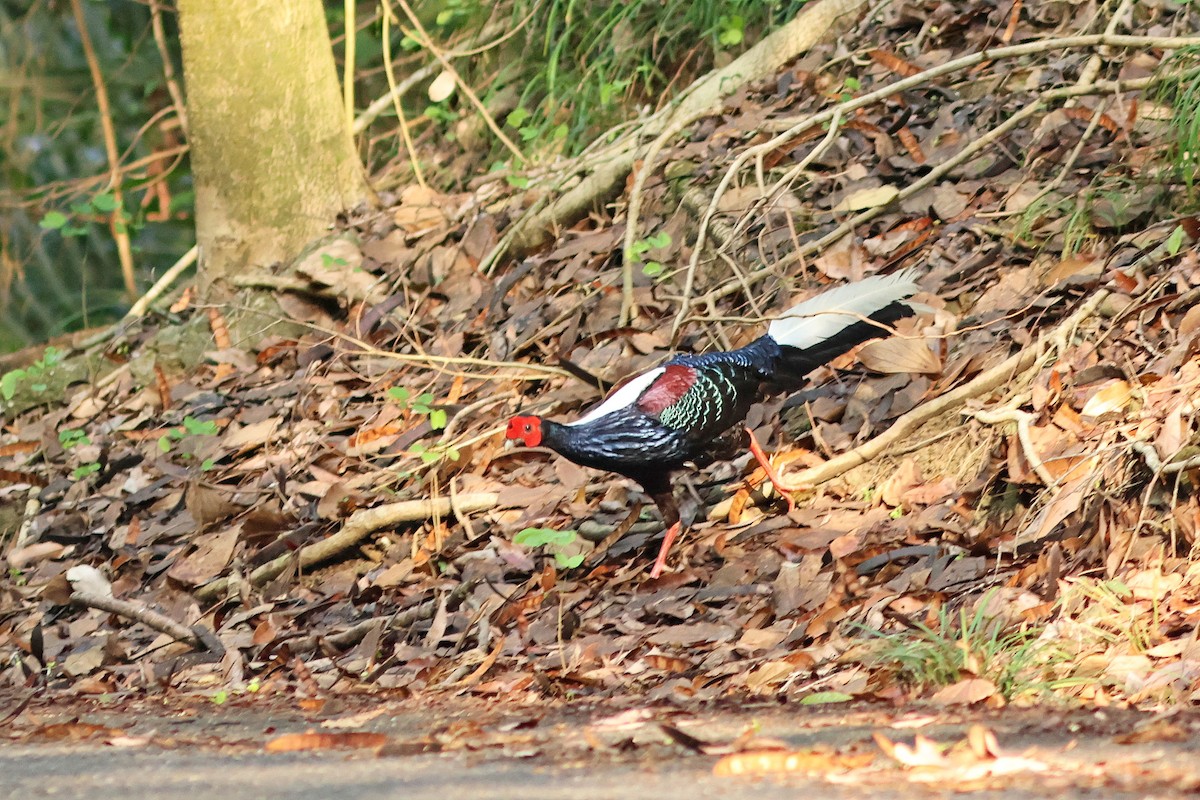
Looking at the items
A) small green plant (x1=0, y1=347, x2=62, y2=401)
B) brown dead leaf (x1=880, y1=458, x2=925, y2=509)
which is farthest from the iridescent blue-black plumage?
small green plant (x1=0, y1=347, x2=62, y2=401)

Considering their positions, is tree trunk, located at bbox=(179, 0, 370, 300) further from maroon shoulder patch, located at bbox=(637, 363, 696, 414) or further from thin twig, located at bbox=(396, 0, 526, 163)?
maroon shoulder patch, located at bbox=(637, 363, 696, 414)

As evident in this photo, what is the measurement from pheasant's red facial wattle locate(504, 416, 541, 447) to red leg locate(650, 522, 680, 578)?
1.58 ft

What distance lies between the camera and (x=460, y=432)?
16.5 feet

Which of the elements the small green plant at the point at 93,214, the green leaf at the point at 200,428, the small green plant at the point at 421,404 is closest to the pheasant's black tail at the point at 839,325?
the small green plant at the point at 421,404

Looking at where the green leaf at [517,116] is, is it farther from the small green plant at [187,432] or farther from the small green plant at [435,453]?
the small green plant at [435,453]

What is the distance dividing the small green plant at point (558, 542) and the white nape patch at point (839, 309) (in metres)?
0.92

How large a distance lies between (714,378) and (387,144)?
4.14 meters

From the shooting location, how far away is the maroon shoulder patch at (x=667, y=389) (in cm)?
407

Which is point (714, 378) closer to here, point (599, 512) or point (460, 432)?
point (599, 512)

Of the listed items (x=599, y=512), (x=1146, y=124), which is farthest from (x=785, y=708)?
(x=1146, y=124)

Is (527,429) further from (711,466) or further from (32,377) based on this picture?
(32,377)

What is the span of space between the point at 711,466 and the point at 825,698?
1.95 m

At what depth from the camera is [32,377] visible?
21.8 ft

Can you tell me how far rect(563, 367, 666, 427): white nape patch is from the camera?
4.12m
